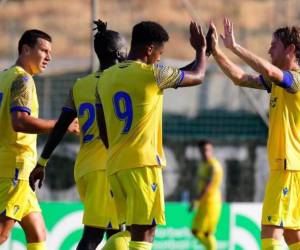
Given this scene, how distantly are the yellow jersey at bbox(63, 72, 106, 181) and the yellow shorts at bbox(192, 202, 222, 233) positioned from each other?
28.0 ft

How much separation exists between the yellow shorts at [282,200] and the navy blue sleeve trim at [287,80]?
735 mm

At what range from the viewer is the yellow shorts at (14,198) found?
9.72 m

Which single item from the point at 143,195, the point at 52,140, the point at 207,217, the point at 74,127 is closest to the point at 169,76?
the point at 143,195

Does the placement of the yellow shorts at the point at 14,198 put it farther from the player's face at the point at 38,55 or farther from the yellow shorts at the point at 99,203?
the player's face at the point at 38,55

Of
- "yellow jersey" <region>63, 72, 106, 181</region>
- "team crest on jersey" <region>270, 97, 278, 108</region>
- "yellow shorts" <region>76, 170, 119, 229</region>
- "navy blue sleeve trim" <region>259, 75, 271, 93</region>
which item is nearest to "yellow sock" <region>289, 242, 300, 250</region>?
"team crest on jersey" <region>270, 97, 278, 108</region>

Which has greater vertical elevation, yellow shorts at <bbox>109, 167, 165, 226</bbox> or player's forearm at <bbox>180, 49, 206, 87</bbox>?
player's forearm at <bbox>180, 49, 206, 87</bbox>

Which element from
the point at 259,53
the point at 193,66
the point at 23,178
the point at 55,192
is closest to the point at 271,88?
the point at 193,66

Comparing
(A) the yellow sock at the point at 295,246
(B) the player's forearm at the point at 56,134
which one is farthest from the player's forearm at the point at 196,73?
(A) the yellow sock at the point at 295,246

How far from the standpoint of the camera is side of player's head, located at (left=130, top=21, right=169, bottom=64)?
28.2 feet

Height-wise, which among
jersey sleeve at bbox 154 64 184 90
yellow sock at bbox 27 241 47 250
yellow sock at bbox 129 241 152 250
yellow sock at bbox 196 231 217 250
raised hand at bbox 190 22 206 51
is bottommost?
yellow sock at bbox 196 231 217 250

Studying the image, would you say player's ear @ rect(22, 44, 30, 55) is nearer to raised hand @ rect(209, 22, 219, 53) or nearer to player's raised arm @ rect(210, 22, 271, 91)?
player's raised arm @ rect(210, 22, 271, 91)

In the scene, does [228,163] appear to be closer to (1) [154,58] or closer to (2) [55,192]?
(2) [55,192]

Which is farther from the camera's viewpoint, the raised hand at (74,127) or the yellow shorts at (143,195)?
the raised hand at (74,127)

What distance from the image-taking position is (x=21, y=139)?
385 inches
